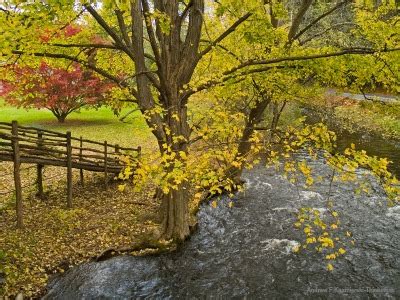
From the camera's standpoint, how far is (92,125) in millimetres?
28609

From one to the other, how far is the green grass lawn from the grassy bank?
722 centimetres

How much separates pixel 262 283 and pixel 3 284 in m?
5.94

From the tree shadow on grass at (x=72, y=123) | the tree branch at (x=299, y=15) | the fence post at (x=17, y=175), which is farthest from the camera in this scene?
the tree shadow on grass at (x=72, y=123)

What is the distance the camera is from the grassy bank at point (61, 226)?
29.7ft

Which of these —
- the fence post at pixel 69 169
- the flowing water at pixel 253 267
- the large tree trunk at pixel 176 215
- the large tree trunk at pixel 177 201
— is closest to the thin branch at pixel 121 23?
the large tree trunk at pixel 177 201

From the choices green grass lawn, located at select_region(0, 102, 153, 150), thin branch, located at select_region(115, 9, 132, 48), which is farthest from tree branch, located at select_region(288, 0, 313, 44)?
green grass lawn, located at select_region(0, 102, 153, 150)

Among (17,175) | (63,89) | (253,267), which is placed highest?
(63,89)

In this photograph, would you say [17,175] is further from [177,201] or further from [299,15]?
[299,15]

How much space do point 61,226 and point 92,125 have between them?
18.3 meters

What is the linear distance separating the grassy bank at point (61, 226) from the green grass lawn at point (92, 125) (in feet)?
23.7

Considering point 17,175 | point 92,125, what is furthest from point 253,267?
point 92,125

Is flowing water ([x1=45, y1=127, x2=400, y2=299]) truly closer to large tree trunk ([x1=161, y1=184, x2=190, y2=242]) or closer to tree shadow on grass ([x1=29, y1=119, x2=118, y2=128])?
large tree trunk ([x1=161, y1=184, x2=190, y2=242])

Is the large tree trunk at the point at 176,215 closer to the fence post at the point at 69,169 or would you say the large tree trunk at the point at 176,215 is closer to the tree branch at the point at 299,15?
the fence post at the point at 69,169

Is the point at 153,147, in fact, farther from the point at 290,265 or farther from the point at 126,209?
the point at 290,265
